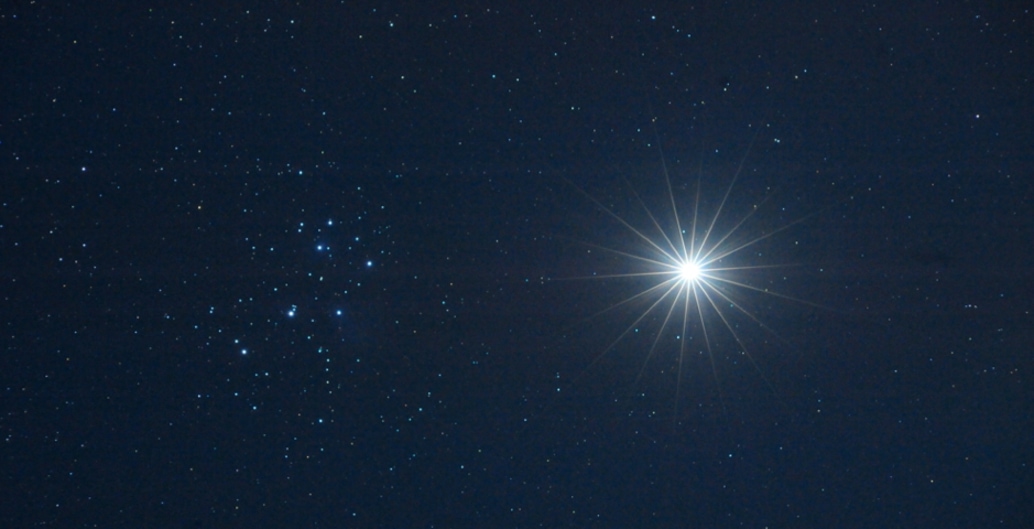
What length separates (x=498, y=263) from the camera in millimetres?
442

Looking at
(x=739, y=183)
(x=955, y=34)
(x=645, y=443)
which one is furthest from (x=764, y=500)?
(x=955, y=34)

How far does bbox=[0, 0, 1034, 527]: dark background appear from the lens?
421mm

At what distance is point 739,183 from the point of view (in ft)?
1.47

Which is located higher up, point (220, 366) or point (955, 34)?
point (955, 34)

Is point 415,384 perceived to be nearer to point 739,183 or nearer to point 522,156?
point 522,156

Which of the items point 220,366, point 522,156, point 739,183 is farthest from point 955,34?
point 220,366

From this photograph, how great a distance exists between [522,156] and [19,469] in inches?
17.5

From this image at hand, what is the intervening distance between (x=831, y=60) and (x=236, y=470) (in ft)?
1.82

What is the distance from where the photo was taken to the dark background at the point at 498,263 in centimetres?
42

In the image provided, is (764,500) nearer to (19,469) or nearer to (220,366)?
(220,366)

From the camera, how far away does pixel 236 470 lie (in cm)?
44

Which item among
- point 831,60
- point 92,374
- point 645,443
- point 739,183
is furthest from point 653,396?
point 92,374

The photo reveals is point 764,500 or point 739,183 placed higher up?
point 739,183

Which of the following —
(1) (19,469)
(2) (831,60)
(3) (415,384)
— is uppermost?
(2) (831,60)
